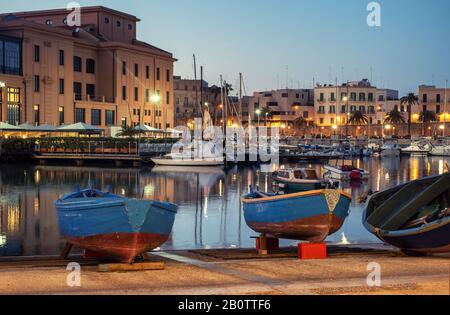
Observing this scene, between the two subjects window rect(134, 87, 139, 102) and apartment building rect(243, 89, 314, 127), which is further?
apartment building rect(243, 89, 314, 127)

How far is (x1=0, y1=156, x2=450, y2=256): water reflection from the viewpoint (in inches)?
1097

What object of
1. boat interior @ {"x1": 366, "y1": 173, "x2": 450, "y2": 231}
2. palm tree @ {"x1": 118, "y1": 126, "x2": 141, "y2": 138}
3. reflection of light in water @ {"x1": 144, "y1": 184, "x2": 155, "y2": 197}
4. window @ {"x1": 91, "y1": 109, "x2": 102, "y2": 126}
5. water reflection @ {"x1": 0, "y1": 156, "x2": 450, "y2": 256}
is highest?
window @ {"x1": 91, "y1": 109, "x2": 102, "y2": 126}

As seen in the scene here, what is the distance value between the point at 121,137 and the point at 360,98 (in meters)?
82.6

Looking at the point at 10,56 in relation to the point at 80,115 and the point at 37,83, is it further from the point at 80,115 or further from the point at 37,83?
the point at 80,115

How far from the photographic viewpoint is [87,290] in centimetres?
1341

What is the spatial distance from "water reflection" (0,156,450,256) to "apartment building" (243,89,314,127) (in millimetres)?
76095

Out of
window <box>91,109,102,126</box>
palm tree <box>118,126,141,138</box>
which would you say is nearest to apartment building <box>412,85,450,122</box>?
window <box>91,109,102,126</box>

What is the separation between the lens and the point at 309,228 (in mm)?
19484

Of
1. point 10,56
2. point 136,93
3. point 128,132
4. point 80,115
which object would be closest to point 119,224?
point 128,132

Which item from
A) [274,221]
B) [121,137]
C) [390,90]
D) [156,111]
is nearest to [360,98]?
[390,90]

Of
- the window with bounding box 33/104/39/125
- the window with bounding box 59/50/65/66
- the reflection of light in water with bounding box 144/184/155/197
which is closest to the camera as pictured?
the reflection of light in water with bounding box 144/184/155/197

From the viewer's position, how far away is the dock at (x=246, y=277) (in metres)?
13.2

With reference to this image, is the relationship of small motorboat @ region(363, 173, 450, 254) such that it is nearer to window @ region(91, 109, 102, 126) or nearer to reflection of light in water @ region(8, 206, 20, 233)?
reflection of light in water @ region(8, 206, 20, 233)
